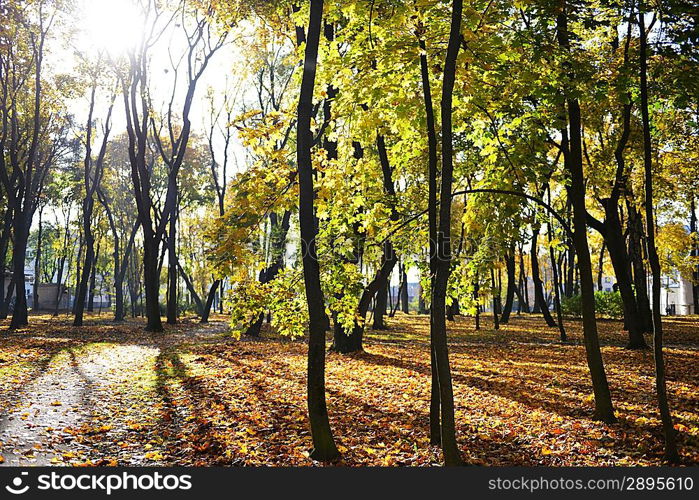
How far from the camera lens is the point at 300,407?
821cm

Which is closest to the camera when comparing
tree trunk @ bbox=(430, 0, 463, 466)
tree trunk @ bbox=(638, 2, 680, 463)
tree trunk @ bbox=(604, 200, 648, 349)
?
tree trunk @ bbox=(430, 0, 463, 466)

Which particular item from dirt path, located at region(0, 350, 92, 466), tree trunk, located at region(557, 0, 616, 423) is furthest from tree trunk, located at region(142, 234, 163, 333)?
tree trunk, located at region(557, 0, 616, 423)

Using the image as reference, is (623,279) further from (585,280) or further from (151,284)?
(151,284)

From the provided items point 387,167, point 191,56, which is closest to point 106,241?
point 191,56

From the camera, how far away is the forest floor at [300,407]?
5875mm

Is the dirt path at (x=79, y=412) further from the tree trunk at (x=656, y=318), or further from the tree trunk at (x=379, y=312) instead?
the tree trunk at (x=379, y=312)

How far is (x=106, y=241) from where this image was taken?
47.1 metres

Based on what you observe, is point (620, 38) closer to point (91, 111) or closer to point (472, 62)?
point (472, 62)

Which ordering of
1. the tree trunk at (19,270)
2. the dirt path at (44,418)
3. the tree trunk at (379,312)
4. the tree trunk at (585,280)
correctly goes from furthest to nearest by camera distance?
the tree trunk at (379,312) < the tree trunk at (19,270) < the tree trunk at (585,280) < the dirt path at (44,418)

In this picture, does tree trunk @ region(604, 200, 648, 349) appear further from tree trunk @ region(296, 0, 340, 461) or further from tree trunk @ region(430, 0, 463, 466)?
tree trunk @ region(296, 0, 340, 461)

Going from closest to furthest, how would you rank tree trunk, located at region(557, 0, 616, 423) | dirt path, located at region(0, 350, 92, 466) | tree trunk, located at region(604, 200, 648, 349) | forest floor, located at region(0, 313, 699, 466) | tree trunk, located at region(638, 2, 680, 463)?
1. tree trunk, located at region(638, 2, 680, 463)
2. dirt path, located at region(0, 350, 92, 466)
3. forest floor, located at region(0, 313, 699, 466)
4. tree trunk, located at region(557, 0, 616, 423)
5. tree trunk, located at region(604, 200, 648, 349)

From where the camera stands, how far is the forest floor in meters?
5.88

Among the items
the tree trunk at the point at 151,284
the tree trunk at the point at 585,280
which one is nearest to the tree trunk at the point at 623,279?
the tree trunk at the point at 585,280

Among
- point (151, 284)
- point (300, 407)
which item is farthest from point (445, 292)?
point (151, 284)
